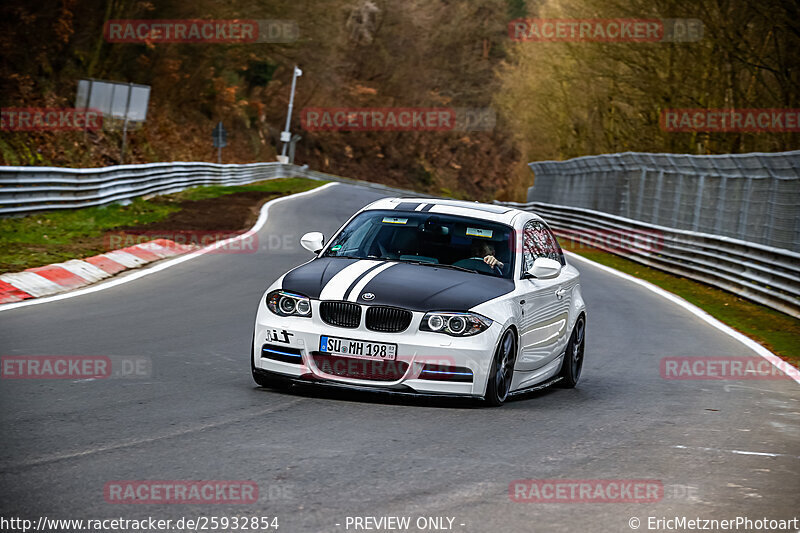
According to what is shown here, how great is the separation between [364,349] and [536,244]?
263cm

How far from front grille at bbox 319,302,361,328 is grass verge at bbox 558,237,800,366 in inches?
305

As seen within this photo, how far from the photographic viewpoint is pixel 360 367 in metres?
8.12

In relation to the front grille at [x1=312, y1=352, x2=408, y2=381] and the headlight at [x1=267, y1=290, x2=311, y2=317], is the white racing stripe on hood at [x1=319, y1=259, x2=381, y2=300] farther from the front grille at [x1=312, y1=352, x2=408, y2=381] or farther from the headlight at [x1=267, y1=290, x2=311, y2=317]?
the front grille at [x1=312, y1=352, x2=408, y2=381]

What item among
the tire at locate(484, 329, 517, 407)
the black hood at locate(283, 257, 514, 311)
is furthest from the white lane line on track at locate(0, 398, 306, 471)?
the tire at locate(484, 329, 517, 407)

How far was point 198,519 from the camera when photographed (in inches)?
195

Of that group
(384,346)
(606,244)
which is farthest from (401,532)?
(606,244)

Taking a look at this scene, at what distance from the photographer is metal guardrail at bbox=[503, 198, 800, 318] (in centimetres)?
2003

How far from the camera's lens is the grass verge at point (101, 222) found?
17.8 m

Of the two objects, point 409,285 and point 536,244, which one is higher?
point 536,244
